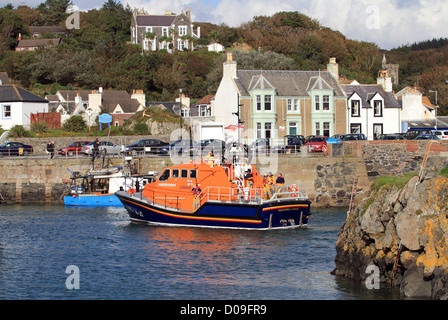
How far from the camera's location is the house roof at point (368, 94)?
58156 mm

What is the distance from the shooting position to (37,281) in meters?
20.6

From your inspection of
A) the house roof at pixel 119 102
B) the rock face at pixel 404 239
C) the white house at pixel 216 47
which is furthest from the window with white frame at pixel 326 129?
the white house at pixel 216 47

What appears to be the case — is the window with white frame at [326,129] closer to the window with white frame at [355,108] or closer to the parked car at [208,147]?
the window with white frame at [355,108]

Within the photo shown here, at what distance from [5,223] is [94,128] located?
28078 mm

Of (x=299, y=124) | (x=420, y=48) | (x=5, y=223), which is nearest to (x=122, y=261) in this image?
(x=5, y=223)

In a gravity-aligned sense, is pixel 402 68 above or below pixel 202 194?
above

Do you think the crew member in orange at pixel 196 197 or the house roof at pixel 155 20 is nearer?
the crew member in orange at pixel 196 197

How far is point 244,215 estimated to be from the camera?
94.2 ft

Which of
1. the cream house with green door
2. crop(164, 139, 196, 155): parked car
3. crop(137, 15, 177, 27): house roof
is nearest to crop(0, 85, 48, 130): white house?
the cream house with green door

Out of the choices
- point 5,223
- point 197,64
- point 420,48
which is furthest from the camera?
point 420,48

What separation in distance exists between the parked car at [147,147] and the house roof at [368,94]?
19.5 metres

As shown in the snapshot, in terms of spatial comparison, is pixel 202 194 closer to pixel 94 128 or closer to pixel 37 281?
pixel 37 281

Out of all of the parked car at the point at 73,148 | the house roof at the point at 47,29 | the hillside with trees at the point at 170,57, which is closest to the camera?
the parked car at the point at 73,148

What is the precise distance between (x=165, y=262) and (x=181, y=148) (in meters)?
20.6
